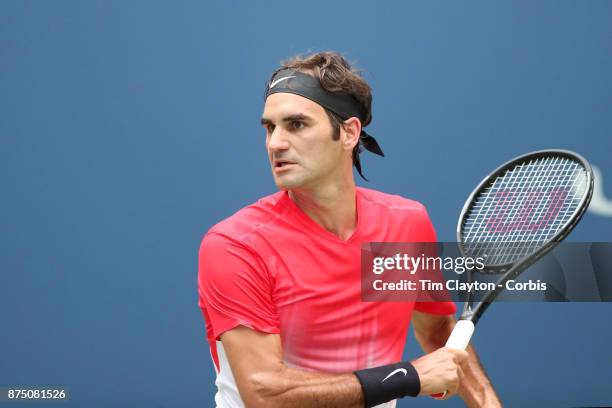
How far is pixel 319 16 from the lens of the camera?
2846 mm

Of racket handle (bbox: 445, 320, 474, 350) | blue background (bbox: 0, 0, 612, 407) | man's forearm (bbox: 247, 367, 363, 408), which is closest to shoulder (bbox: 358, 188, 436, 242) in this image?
racket handle (bbox: 445, 320, 474, 350)

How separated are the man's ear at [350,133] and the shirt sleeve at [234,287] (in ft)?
0.96

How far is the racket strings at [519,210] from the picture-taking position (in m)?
1.95

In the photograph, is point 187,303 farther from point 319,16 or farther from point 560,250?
point 560,250

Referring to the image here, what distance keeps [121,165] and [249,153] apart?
364 millimetres

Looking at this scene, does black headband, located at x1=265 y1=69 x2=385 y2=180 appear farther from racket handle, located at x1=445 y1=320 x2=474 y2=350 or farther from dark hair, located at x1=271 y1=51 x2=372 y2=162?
racket handle, located at x1=445 y1=320 x2=474 y2=350

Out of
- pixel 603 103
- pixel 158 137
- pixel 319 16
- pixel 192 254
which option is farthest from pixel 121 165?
pixel 603 103

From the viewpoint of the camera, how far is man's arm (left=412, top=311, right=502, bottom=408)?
176 centimetres

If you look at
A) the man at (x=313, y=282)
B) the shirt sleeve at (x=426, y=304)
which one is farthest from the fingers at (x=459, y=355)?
the shirt sleeve at (x=426, y=304)

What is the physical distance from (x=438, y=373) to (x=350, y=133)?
0.48 meters

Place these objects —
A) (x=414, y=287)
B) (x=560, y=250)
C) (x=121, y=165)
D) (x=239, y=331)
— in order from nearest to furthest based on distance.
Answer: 1. (x=239, y=331)
2. (x=414, y=287)
3. (x=121, y=165)
4. (x=560, y=250)

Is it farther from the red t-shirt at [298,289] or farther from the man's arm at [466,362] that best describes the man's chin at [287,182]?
the man's arm at [466,362]

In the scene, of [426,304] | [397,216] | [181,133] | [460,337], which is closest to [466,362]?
[460,337]

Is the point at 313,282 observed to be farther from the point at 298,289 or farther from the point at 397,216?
the point at 397,216
